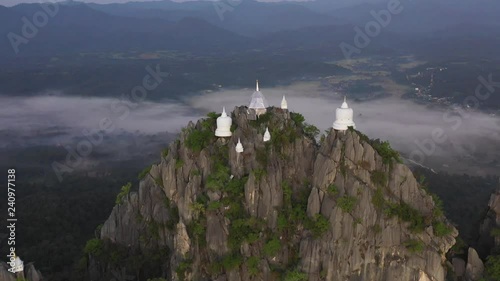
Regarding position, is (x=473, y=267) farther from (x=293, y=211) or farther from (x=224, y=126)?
(x=224, y=126)

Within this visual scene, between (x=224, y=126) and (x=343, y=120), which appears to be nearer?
(x=343, y=120)

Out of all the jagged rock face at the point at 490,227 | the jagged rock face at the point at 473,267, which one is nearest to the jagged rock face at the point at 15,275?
the jagged rock face at the point at 473,267

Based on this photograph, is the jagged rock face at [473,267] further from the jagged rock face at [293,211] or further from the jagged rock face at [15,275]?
the jagged rock face at [15,275]

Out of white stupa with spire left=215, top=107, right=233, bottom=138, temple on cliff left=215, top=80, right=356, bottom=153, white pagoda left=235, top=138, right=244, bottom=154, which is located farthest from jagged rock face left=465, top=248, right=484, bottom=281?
white stupa with spire left=215, top=107, right=233, bottom=138

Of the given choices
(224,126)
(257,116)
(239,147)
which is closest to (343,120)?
(257,116)

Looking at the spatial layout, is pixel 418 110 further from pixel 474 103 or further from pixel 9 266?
pixel 9 266
